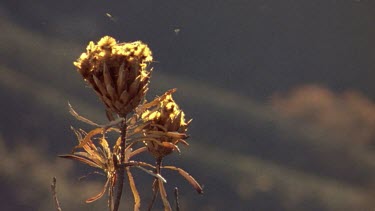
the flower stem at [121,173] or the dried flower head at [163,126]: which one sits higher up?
the dried flower head at [163,126]

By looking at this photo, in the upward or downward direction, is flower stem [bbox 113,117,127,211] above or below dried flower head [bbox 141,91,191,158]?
below

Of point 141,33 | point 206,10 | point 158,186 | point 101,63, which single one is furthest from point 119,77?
point 206,10

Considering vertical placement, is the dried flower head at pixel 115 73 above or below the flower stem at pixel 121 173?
above
